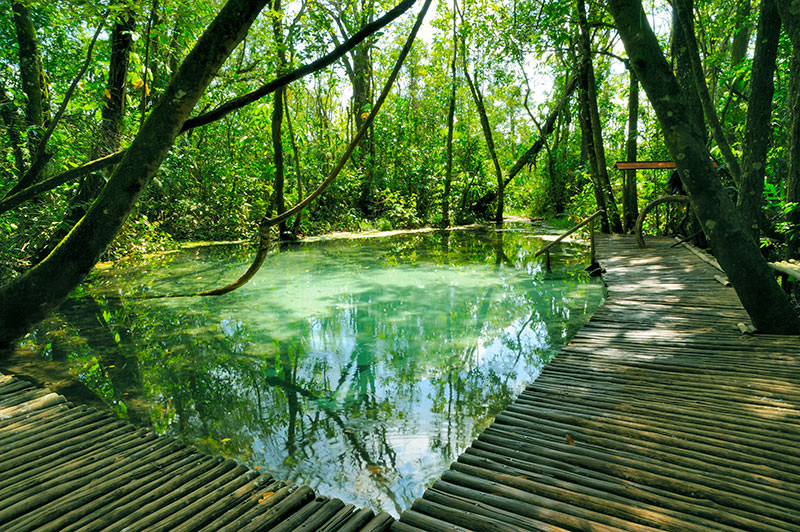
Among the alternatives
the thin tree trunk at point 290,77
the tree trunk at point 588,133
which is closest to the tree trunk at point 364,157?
the tree trunk at point 588,133

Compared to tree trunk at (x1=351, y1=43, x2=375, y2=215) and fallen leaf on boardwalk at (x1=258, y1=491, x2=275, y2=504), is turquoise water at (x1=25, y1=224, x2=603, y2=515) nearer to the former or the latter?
fallen leaf on boardwalk at (x1=258, y1=491, x2=275, y2=504)

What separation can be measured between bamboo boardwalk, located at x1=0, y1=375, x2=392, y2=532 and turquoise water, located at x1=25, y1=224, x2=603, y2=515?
86cm

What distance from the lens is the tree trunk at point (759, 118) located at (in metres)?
5.68

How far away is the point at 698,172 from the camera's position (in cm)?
388

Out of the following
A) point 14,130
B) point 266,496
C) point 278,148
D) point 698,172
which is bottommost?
point 266,496

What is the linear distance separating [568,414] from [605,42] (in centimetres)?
1773

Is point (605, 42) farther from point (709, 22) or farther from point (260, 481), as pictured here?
point (260, 481)

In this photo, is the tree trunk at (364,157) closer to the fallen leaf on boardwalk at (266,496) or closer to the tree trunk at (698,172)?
the tree trunk at (698,172)

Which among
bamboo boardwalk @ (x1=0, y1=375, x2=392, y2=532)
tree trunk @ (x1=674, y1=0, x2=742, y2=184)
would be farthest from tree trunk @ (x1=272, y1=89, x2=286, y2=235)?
bamboo boardwalk @ (x1=0, y1=375, x2=392, y2=532)

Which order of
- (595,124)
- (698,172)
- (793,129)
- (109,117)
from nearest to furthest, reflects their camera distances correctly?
(698,172), (793,129), (109,117), (595,124)

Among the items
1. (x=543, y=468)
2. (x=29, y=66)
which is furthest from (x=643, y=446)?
(x=29, y=66)

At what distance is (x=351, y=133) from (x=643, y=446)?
20.5m

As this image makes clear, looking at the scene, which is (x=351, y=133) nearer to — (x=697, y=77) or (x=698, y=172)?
(x=697, y=77)

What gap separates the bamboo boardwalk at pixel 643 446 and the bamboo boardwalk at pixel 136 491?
52 cm
